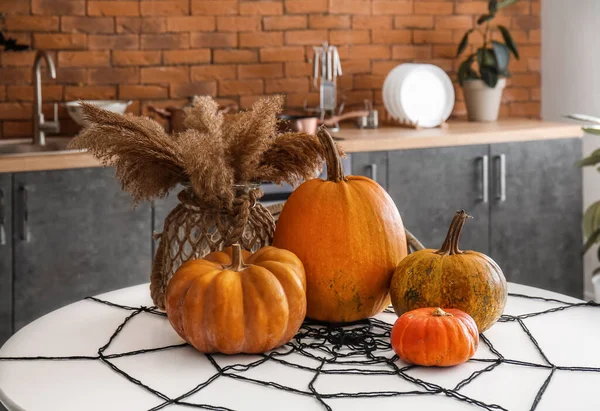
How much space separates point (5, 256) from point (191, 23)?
4.48 feet

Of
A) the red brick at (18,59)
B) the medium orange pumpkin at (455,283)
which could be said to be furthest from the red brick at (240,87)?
the medium orange pumpkin at (455,283)

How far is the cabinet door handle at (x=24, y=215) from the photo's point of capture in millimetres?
2962

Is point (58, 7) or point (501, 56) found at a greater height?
point (58, 7)

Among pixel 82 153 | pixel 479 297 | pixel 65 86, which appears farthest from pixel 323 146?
pixel 65 86

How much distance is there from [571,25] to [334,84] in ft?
4.17

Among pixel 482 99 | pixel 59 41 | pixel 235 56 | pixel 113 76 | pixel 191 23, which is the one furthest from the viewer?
pixel 482 99

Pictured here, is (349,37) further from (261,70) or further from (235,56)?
(235,56)

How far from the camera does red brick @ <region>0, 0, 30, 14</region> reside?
3445 mm

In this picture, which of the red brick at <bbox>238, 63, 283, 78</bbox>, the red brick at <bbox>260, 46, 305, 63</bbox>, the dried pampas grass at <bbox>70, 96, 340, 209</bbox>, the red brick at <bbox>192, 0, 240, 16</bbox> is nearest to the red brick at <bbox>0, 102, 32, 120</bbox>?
the red brick at <bbox>192, 0, 240, 16</bbox>

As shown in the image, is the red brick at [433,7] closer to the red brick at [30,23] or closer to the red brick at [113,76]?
the red brick at [113,76]

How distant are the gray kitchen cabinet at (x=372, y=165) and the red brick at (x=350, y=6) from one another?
908 mm

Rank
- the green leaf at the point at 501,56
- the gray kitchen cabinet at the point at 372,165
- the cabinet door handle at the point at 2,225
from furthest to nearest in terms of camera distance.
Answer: the green leaf at the point at 501,56
the gray kitchen cabinet at the point at 372,165
the cabinet door handle at the point at 2,225

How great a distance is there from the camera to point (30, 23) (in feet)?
11.5

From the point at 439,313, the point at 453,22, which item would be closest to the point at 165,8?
the point at 453,22
